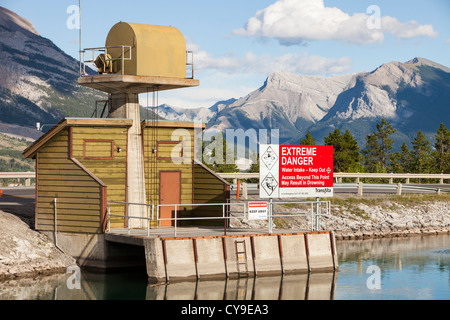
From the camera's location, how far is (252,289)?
31203mm

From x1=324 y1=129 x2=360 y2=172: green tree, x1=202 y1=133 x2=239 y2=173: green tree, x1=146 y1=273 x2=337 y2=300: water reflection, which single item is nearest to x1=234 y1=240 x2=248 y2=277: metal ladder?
x1=146 y1=273 x2=337 y2=300: water reflection

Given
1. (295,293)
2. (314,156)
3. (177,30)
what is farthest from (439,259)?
(177,30)

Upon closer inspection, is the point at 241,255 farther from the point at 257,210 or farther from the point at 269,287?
the point at 257,210

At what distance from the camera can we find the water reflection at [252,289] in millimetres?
29734

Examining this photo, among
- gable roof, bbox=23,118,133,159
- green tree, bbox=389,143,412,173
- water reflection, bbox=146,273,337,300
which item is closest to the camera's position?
water reflection, bbox=146,273,337,300

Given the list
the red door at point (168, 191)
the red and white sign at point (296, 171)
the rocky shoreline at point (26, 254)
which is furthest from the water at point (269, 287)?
the red and white sign at point (296, 171)

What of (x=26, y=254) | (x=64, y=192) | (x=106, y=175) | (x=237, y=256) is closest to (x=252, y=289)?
(x=237, y=256)

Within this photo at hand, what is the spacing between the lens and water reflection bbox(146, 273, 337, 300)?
29.7 metres

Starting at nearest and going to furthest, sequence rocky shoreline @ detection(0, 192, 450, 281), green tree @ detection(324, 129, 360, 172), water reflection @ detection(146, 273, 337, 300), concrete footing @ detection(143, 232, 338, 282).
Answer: water reflection @ detection(146, 273, 337, 300) → concrete footing @ detection(143, 232, 338, 282) → rocky shoreline @ detection(0, 192, 450, 281) → green tree @ detection(324, 129, 360, 172)

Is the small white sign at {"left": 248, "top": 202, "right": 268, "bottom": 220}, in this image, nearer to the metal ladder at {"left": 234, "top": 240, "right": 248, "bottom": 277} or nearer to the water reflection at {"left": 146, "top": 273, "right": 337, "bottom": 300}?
the metal ladder at {"left": 234, "top": 240, "right": 248, "bottom": 277}

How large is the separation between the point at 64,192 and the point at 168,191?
5592mm

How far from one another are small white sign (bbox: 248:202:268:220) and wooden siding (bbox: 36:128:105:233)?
23.3 feet
